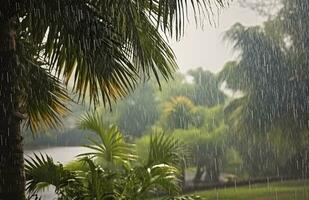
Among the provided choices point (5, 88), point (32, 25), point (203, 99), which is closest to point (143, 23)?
point (32, 25)

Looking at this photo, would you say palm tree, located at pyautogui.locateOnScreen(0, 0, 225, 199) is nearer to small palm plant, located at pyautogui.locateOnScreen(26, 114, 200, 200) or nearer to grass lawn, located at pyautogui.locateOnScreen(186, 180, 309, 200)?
small palm plant, located at pyautogui.locateOnScreen(26, 114, 200, 200)

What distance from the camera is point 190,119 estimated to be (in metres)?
3.71

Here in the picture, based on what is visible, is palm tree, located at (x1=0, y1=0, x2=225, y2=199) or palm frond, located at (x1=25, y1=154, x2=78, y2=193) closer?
palm tree, located at (x1=0, y1=0, x2=225, y2=199)

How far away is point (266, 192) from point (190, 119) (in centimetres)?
88

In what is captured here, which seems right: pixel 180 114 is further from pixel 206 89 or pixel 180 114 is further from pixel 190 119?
pixel 206 89

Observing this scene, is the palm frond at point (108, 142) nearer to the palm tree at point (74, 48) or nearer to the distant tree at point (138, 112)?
the palm tree at point (74, 48)

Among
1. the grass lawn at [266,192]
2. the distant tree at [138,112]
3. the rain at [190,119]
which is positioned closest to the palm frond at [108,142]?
the rain at [190,119]

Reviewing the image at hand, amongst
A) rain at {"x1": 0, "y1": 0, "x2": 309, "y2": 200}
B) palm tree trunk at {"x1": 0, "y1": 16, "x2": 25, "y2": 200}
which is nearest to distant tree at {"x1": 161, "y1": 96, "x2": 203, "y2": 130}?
rain at {"x1": 0, "y1": 0, "x2": 309, "y2": 200}

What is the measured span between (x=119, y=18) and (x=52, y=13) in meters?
0.29

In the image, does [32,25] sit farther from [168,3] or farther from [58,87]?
[168,3]

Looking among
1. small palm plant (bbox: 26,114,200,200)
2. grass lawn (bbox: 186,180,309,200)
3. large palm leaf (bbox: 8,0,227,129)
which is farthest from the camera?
grass lawn (bbox: 186,180,309,200)

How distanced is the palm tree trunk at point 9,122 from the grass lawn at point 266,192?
6.93 ft

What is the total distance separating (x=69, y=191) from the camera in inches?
85.2

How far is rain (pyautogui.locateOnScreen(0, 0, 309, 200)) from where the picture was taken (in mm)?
2176
